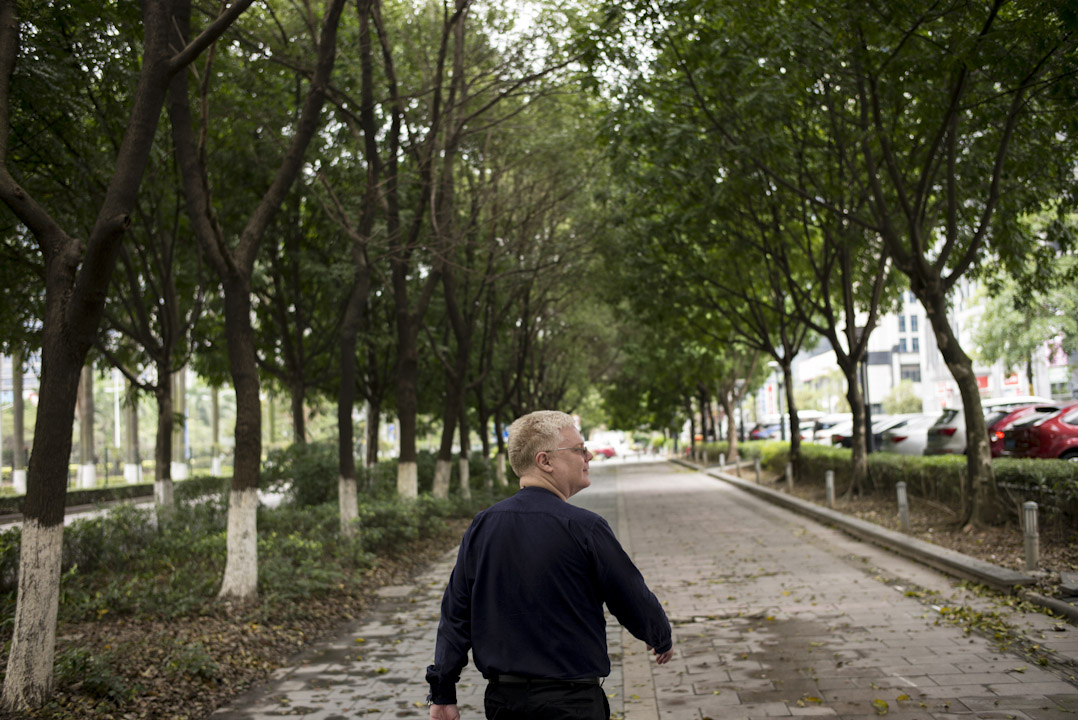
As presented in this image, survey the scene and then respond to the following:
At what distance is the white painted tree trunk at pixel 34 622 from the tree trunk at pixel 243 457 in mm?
2851

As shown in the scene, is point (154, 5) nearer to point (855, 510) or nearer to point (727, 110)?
point (727, 110)

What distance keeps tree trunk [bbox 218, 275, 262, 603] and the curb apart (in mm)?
6843

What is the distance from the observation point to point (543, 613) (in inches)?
120

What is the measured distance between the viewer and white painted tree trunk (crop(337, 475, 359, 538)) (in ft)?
40.9

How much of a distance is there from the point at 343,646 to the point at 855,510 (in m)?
11.2

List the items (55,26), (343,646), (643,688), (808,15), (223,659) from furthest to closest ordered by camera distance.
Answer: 1. (808,15)
2. (55,26)
3. (343,646)
4. (223,659)
5. (643,688)

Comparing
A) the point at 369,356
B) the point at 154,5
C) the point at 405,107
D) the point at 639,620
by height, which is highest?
the point at 405,107

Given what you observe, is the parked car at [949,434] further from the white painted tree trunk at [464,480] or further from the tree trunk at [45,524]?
the tree trunk at [45,524]

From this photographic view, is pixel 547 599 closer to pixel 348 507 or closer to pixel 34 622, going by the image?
pixel 34 622

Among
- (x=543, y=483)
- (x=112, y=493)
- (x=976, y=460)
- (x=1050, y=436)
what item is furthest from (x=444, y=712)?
(x=112, y=493)

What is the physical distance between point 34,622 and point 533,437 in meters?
4.08

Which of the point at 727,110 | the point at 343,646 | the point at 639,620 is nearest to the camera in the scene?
the point at 639,620

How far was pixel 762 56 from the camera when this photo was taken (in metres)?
12.9

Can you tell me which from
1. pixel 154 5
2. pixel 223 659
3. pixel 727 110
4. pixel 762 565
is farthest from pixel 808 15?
pixel 223 659
